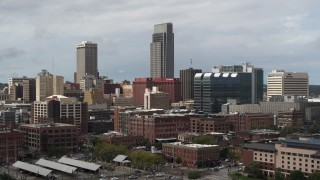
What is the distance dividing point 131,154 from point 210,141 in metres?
15.8

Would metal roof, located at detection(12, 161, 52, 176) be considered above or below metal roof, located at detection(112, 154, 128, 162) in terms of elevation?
below

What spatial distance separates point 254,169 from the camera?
74.9 meters

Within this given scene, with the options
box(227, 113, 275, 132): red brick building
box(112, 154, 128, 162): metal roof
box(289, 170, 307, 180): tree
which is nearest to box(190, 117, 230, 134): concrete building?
→ box(227, 113, 275, 132): red brick building

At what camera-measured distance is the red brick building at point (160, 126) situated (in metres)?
114

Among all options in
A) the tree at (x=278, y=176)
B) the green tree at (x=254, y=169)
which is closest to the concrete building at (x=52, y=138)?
the green tree at (x=254, y=169)

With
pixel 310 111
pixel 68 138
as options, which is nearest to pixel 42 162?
pixel 68 138

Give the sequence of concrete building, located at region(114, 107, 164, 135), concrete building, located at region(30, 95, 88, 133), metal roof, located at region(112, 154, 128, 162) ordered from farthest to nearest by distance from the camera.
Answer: concrete building, located at region(30, 95, 88, 133), concrete building, located at region(114, 107, 164, 135), metal roof, located at region(112, 154, 128, 162)

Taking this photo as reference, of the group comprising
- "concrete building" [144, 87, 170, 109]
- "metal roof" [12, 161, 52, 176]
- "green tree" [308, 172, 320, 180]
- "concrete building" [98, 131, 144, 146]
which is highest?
"concrete building" [144, 87, 170, 109]

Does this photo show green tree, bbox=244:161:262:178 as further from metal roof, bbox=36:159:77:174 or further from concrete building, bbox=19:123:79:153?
concrete building, bbox=19:123:79:153

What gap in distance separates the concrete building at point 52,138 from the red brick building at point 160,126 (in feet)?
59.8

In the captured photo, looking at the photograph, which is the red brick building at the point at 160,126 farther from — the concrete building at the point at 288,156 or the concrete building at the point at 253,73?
the concrete building at the point at 253,73

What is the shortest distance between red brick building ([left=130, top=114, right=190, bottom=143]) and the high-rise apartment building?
252 ft

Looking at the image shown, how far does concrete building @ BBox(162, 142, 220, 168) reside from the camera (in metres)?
84.9

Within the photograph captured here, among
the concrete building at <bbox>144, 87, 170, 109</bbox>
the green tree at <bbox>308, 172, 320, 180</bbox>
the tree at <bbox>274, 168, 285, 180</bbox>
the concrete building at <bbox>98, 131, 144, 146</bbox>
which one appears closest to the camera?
the green tree at <bbox>308, 172, 320, 180</bbox>
